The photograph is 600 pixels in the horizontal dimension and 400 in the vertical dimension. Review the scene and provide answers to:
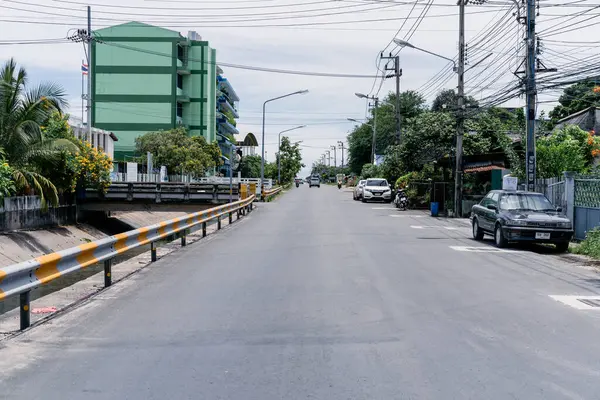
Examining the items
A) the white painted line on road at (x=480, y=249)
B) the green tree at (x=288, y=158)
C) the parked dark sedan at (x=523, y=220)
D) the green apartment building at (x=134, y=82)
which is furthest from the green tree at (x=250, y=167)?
the white painted line on road at (x=480, y=249)

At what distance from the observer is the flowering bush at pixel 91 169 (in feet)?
99.8

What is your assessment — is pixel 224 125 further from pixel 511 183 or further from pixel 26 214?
pixel 511 183

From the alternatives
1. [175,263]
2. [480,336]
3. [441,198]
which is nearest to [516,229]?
[175,263]

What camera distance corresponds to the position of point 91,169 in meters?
32.2

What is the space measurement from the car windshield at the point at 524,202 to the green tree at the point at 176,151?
43157mm

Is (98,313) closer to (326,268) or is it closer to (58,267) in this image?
(58,267)

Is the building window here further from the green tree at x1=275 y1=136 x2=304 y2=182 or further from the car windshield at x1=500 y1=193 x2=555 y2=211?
the car windshield at x1=500 y1=193 x2=555 y2=211

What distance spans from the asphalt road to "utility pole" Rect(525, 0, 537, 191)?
358 inches

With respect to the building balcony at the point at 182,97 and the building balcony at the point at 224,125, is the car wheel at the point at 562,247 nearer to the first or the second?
the building balcony at the point at 182,97

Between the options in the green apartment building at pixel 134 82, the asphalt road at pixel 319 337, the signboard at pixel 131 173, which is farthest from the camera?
the green apartment building at pixel 134 82

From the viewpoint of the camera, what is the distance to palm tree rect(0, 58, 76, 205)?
2438cm

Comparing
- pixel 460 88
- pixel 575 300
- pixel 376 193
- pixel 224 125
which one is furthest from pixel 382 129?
pixel 575 300

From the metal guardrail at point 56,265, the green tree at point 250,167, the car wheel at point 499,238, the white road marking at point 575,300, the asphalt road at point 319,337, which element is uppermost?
the green tree at point 250,167

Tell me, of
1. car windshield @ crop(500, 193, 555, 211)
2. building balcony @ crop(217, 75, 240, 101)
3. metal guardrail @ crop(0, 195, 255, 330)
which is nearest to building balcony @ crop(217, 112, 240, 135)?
building balcony @ crop(217, 75, 240, 101)
